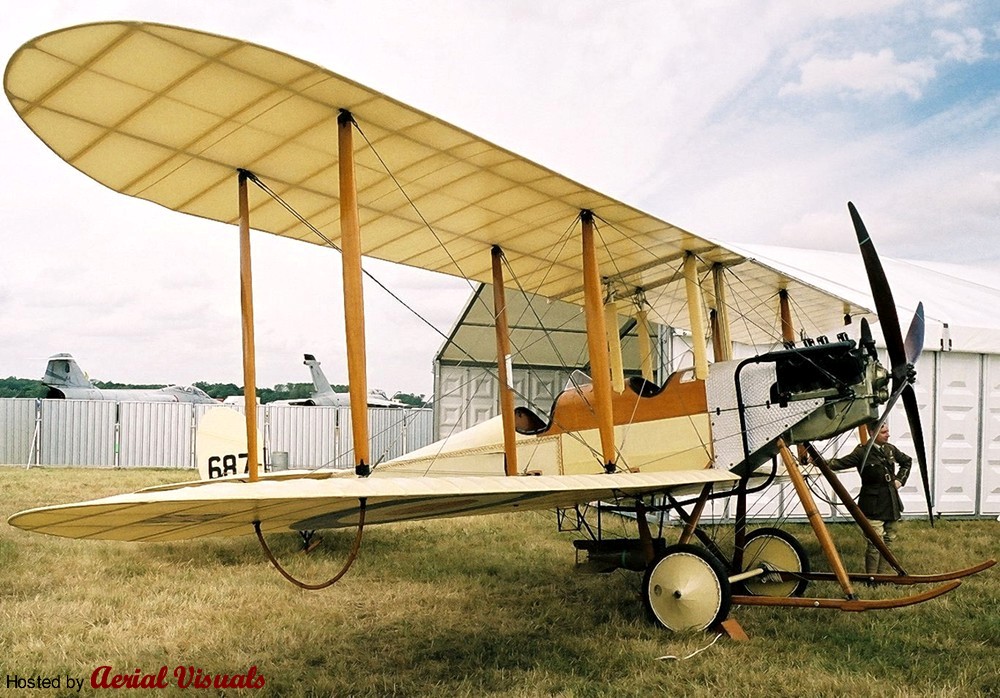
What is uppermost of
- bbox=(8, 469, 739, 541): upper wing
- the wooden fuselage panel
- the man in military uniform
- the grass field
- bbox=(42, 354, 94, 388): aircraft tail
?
bbox=(42, 354, 94, 388): aircraft tail

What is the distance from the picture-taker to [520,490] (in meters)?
3.50

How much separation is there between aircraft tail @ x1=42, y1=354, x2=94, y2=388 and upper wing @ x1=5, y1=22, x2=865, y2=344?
2655 cm

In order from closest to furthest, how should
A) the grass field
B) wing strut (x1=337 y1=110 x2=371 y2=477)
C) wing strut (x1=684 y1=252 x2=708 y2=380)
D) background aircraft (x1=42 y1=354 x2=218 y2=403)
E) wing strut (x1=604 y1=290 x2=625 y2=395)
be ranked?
wing strut (x1=337 y1=110 x2=371 y2=477) → the grass field → wing strut (x1=684 y1=252 x2=708 y2=380) → wing strut (x1=604 y1=290 x2=625 y2=395) → background aircraft (x1=42 y1=354 x2=218 y2=403)

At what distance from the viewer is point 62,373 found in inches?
1105

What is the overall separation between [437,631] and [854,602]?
268 centimetres

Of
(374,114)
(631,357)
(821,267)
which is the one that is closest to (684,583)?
(374,114)

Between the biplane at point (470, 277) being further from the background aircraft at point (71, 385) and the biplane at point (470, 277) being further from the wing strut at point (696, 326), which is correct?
the background aircraft at point (71, 385)

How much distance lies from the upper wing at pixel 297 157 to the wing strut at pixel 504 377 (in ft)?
0.84

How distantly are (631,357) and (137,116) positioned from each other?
10.3 meters

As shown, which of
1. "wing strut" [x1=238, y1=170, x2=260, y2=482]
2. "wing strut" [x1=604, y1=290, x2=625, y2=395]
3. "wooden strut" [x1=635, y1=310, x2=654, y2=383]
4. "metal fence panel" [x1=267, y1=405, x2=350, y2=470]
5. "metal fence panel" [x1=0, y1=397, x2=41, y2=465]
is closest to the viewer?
"wing strut" [x1=238, y1=170, x2=260, y2=482]

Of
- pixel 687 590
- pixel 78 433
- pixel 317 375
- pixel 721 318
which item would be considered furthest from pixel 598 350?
pixel 317 375

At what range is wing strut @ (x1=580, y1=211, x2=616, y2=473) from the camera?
5.02m

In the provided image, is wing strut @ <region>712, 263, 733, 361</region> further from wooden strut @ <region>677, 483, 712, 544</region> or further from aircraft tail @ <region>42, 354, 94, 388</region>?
aircraft tail @ <region>42, 354, 94, 388</region>

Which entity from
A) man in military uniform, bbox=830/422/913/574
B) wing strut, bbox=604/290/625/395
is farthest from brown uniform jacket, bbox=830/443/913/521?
wing strut, bbox=604/290/625/395
